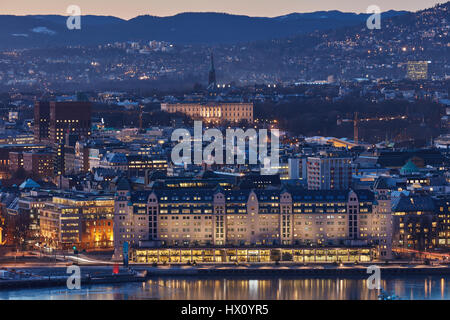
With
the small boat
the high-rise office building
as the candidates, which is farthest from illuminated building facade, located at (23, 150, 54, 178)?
the small boat

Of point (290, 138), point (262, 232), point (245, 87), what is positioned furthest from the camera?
point (245, 87)

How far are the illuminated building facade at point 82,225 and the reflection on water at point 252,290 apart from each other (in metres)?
4.86

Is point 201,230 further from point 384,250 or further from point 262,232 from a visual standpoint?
point 384,250

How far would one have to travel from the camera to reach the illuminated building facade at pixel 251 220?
40.3 metres

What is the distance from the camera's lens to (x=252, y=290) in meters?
35.7

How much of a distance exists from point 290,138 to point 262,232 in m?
29.7

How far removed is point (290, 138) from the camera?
69.9 m

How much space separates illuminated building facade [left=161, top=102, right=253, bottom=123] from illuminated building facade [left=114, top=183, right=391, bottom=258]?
4136cm

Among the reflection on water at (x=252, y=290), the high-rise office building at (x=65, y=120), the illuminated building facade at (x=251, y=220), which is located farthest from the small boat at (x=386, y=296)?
the high-rise office building at (x=65, y=120)

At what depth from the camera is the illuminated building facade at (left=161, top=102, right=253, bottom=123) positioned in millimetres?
82438

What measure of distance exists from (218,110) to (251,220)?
4255 centimetres

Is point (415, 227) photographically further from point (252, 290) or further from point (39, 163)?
point (39, 163)

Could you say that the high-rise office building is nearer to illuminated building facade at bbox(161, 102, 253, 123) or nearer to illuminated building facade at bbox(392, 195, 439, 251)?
illuminated building facade at bbox(161, 102, 253, 123)

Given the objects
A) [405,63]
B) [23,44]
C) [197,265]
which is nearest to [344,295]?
[197,265]
